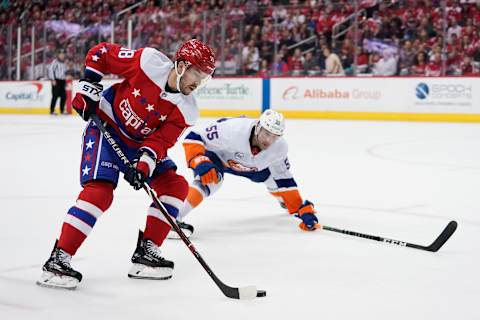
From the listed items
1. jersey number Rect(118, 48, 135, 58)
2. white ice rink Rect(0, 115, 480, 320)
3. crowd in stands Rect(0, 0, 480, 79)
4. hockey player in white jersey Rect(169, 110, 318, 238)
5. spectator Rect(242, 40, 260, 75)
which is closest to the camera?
white ice rink Rect(0, 115, 480, 320)

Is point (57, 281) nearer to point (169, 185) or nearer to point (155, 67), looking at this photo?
point (169, 185)

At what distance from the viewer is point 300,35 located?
14133 mm

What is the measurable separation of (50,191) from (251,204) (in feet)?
4.79

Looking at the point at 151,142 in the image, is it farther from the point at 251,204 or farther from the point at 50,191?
the point at 50,191

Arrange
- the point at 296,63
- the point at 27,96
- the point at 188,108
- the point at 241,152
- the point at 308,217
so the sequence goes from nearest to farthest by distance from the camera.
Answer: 1. the point at 188,108
2. the point at 308,217
3. the point at 241,152
4. the point at 296,63
5. the point at 27,96

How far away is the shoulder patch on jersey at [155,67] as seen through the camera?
314 centimetres

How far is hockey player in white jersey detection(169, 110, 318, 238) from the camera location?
409cm

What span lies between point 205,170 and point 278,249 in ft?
2.03

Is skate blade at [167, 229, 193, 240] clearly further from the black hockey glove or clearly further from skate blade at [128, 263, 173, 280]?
the black hockey glove

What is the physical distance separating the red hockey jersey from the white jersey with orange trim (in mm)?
1065

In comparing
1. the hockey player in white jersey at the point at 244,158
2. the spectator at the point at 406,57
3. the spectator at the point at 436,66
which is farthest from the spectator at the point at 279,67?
the hockey player in white jersey at the point at 244,158

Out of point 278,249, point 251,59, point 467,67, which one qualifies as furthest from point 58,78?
point 278,249

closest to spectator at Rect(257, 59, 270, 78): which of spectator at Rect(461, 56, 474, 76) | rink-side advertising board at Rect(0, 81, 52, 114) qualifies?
spectator at Rect(461, 56, 474, 76)

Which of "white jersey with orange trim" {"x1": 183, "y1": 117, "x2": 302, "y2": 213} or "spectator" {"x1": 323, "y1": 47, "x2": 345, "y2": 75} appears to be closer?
"white jersey with orange trim" {"x1": 183, "y1": 117, "x2": 302, "y2": 213}
